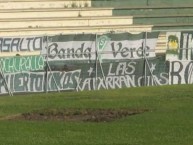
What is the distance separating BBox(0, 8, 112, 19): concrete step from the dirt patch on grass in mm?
13852

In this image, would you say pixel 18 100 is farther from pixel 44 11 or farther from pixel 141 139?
pixel 44 11

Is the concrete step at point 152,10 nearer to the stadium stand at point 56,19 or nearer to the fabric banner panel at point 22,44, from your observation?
the stadium stand at point 56,19

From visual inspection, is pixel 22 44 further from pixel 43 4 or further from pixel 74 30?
pixel 43 4

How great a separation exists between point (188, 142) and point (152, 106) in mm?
5961

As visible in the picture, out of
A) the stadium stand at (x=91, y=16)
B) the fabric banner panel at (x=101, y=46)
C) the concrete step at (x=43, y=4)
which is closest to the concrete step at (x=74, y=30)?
the stadium stand at (x=91, y=16)

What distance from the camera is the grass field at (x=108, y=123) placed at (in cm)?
1202

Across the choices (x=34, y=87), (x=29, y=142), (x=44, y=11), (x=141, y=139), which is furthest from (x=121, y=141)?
(x=44, y=11)

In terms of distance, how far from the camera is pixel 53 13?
31141 mm

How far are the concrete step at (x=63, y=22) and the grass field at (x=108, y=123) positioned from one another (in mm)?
8845

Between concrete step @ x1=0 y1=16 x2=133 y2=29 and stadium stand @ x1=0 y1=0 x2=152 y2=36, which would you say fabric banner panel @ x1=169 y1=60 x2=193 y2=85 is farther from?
concrete step @ x1=0 y1=16 x2=133 y2=29

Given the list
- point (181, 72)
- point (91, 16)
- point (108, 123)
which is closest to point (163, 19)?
point (91, 16)

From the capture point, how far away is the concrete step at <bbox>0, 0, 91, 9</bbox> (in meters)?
30.8

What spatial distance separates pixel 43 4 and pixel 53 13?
0.73 m

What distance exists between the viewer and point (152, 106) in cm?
1753
